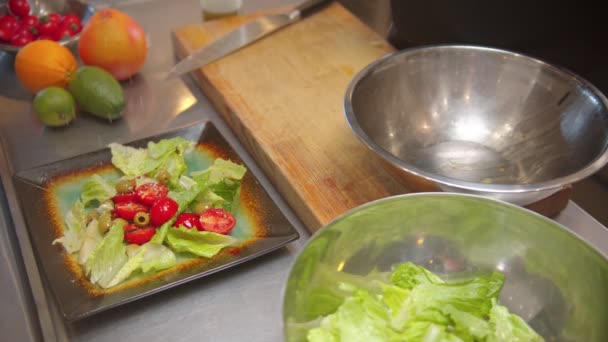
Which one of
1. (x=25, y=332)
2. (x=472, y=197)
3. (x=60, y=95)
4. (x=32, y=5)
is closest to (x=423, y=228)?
(x=472, y=197)

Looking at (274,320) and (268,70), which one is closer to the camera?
(274,320)

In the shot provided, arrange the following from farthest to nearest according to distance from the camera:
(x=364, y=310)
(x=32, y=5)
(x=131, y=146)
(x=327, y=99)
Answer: (x=32, y=5) → (x=327, y=99) → (x=131, y=146) → (x=364, y=310)

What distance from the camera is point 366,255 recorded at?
0.70 m

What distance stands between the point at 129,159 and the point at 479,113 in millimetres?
642

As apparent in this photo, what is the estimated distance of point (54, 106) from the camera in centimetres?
107

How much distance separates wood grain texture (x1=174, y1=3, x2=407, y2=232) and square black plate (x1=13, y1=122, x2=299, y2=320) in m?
0.06

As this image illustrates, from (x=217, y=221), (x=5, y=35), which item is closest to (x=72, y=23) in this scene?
(x=5, y=35)

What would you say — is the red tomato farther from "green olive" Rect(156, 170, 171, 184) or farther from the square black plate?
"green olive" Rect(156, 170, 171, 184)

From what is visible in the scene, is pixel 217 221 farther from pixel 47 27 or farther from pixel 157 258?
pixel 47 27

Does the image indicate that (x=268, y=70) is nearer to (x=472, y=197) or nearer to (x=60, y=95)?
(x=60, y=95)

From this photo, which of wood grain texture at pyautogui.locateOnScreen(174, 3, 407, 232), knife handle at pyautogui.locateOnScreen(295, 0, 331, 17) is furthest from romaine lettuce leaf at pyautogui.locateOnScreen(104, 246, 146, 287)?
knife handle at pyautogui.locateOnScreen(295, 0, 331, 17)

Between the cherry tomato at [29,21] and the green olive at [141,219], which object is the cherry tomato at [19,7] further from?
the green olive at [141,219]

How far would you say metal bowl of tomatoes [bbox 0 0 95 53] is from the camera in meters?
1.27

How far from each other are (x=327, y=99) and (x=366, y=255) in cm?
50
